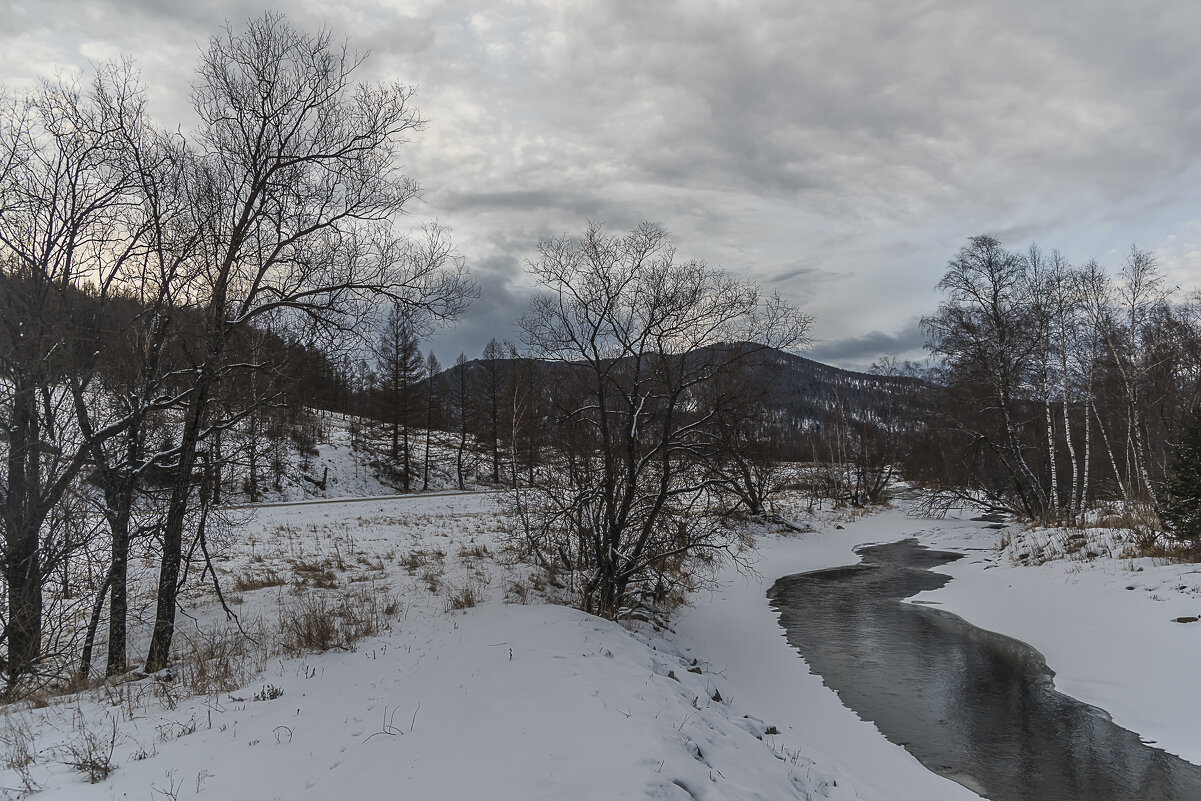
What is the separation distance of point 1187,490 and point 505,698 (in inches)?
614

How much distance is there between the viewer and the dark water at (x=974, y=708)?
6.65 meters

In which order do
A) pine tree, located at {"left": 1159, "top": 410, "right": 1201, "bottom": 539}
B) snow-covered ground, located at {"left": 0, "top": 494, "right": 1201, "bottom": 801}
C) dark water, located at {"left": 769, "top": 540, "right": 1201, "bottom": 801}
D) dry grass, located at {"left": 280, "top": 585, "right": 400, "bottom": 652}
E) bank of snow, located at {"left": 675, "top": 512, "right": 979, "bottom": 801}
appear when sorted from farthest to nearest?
pine tree, located at {"left": 1159, "top": 410, "right": 1201, "bottom": 539}, dry grass, located at {"left": 280, "top": 585, "right": 400, "bottom": 652}, dark water, located at {"left": 769, "top": 540, "right": 1201, "bottom": 801}, bank of snow, located at {"left": 675, "top": 512, "right": 979, "bottom": 801}, snow-covered ground, located at {"left": 0, "top": 494, "right": 1201, "bottom": 801}

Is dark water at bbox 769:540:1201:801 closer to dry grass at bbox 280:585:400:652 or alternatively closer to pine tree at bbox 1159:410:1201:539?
pine tree at bbox 1159:410:1201:539

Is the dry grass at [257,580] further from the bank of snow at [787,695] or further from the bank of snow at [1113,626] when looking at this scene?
the bank of snow at [1113,626]

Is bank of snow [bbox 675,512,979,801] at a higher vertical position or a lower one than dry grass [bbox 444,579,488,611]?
lower

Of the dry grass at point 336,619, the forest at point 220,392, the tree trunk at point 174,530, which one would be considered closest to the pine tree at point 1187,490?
the forest at point 220,392

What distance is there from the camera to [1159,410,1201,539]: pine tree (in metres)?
12.6

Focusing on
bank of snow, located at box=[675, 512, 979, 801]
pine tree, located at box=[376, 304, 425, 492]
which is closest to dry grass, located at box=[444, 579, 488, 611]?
bank of snow, located at box=[675, 512, 979, 801]

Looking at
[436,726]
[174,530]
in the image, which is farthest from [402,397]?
[436,726]

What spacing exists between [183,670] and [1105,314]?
96.6 ft

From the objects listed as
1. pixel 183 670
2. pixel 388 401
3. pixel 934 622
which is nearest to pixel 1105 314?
pixel 934 622

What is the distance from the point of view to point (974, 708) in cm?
877

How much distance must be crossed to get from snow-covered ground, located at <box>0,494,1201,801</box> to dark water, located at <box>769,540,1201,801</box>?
48cm

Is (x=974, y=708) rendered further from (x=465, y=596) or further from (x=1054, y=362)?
(x=1054, y=362)
